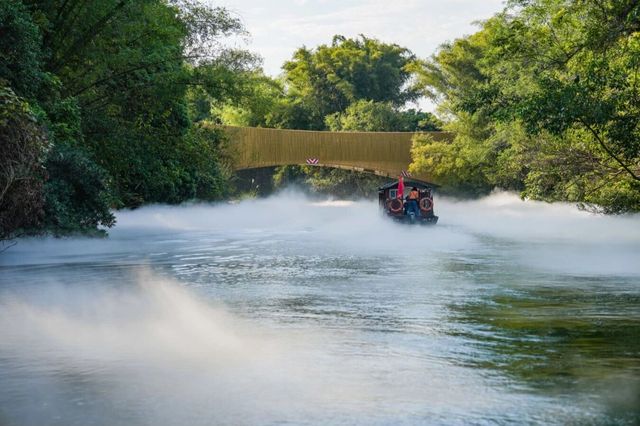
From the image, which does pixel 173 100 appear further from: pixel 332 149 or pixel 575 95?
pixel 332 149

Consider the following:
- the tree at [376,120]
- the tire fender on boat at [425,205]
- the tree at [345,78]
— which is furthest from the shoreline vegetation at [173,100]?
the tree at [345,78]

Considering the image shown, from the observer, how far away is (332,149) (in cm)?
7438

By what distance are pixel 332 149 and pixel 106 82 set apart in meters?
38.4

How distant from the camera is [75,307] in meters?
17.8

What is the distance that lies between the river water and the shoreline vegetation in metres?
2.68

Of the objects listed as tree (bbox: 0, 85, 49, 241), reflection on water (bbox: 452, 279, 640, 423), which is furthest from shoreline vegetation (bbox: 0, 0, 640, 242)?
reflection on water (bbox: 452, 279, 640, 423)

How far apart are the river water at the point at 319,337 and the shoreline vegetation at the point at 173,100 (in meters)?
2.68

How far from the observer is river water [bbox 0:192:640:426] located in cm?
990

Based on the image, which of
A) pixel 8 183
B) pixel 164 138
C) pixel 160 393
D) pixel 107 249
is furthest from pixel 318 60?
pixel 160 393

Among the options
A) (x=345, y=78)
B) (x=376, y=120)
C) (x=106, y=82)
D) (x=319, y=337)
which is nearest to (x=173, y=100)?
(x=106, y=82)

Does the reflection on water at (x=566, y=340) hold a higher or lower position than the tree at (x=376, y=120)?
lower

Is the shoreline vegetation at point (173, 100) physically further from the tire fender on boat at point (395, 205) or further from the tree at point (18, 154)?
the tire fender on boat at point (395, 205)

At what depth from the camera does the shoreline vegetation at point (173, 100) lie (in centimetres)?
2559

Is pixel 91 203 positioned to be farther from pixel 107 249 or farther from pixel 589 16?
pixel 589 16
